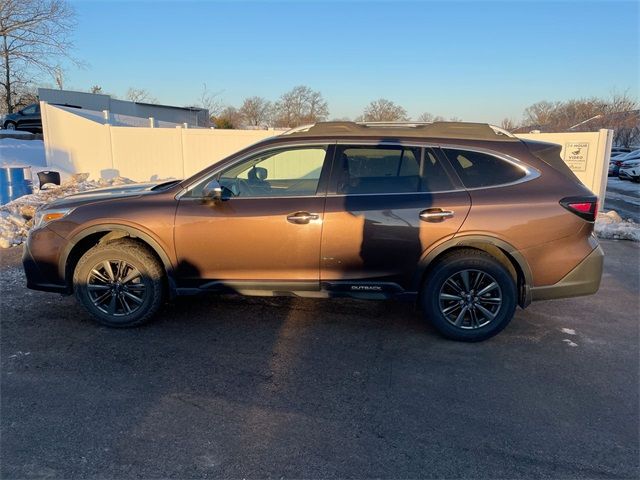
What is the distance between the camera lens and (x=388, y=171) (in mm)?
4090

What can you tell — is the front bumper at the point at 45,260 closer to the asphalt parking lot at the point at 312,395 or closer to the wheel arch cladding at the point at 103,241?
the wheel arch cladding at the point at 103,241

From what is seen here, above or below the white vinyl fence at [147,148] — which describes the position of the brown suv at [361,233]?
below

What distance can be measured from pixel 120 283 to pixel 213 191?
1.28 meters

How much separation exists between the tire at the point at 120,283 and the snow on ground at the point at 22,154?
50.3 ft

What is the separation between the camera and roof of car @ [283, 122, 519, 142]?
162 inches

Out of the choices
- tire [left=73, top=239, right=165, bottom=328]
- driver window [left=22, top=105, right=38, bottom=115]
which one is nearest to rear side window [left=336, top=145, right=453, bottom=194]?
tire [left=73, top=239, right=165, bottom=328]

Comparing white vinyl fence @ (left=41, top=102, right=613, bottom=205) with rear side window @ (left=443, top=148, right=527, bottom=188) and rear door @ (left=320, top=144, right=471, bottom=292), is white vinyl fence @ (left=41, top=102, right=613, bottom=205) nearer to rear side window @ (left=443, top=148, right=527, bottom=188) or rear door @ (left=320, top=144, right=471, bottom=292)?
rear door @ (left=320, top=144, right=471, bottom=292)

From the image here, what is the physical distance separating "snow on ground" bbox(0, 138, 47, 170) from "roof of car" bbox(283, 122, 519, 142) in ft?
53.6

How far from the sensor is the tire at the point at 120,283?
13.5 feet

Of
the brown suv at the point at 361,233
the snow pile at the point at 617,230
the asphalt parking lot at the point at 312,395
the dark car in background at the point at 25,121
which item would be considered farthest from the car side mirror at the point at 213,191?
the dark car in background at the point at 25,121

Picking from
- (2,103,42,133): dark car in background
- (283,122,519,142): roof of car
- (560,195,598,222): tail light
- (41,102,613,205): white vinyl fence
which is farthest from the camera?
(2,103,42,133): dark car in background

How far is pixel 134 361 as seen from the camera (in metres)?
3.59

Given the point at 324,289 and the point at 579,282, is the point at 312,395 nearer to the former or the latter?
the point at 324,289

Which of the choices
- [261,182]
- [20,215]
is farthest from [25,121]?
[261,182]
